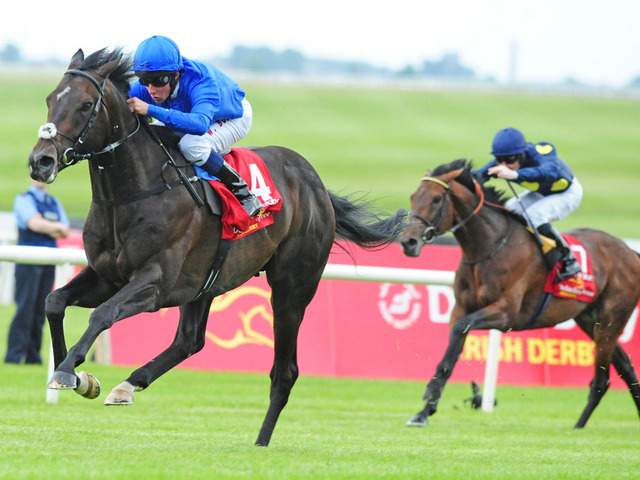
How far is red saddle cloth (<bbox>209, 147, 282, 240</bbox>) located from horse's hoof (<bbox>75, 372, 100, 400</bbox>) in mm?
1058

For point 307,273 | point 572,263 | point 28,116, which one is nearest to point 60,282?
point 307,273

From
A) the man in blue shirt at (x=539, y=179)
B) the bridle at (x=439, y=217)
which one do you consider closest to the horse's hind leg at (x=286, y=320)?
the bridle at (x=439, y=217)

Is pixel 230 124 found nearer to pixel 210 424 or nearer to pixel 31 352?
pixel 210 424

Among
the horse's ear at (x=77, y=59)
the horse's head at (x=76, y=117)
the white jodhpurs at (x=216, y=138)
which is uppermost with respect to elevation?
the horse's ear at (x=77, y=59)

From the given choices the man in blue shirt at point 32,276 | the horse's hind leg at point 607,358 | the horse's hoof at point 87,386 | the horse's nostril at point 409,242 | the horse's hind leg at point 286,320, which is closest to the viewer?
the horse's hoof at point 87,386

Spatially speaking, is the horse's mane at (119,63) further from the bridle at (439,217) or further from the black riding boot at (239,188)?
the bridle at (439,217)

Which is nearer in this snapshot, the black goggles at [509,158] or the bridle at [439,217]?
the bridle at [439,217]

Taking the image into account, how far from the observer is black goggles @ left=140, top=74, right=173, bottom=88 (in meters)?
4.80

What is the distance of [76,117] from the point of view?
14.4ft

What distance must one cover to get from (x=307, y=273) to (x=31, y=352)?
4225 mm

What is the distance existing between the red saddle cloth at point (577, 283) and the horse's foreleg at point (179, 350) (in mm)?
3257

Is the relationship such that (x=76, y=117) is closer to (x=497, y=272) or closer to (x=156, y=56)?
(x=156, y=56)

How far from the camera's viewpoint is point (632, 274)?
827 cm

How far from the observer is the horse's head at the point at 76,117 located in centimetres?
420
